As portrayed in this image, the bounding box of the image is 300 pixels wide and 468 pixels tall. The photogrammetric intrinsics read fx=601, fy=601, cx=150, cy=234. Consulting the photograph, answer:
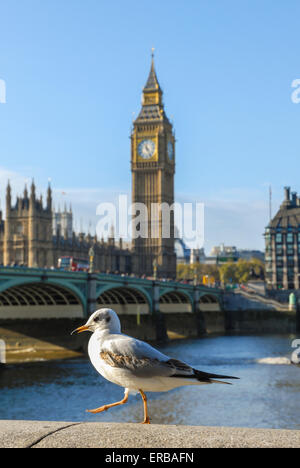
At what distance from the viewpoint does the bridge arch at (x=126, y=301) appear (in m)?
70.7

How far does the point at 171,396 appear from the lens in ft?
110

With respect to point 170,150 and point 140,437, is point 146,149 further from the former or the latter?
point 140,437

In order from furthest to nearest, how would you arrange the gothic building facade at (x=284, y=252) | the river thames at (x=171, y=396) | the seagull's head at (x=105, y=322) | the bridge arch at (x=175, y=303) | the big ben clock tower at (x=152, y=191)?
the big ben clock tower at (x=152, y=191)
the gothic building facade at (x=284, y=252)
the bridge arch at (x=175, y=303)
the river thames at (x=171, y=396)
the seagull's head at (x=105, y=322)

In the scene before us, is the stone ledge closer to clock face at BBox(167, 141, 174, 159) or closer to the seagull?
the seagull

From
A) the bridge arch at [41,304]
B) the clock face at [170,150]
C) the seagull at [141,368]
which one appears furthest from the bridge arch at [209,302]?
the seagull at [141,368]

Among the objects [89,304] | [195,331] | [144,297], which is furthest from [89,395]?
[195,331]

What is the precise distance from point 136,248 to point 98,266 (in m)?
19.2

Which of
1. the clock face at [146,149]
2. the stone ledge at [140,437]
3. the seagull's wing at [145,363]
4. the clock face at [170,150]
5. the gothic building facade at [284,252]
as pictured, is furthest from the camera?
the clock face at [170,150]

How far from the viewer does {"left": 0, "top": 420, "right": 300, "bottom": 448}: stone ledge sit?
15.4 feet

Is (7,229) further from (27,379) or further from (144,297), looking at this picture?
(27,379)

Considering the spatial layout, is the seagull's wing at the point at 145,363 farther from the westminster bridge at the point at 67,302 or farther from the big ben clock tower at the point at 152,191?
the big ben clock tower at the point at 152,191

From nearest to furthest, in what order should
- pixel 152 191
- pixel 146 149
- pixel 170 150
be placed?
pixel 152 191
pixel 146 149
pixel 170 150

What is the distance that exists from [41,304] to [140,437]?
5510 centimetres

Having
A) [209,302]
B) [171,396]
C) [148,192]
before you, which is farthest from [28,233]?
[171,396]
